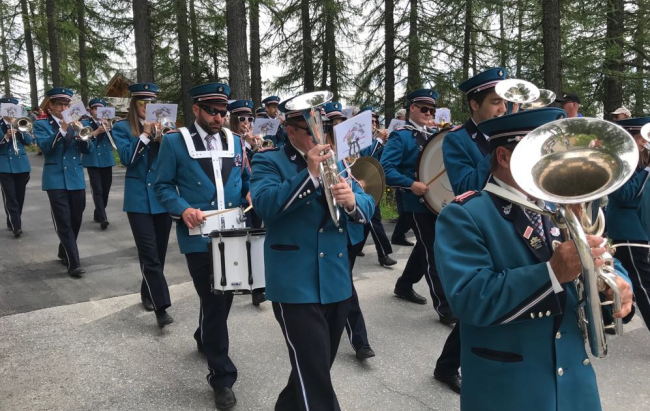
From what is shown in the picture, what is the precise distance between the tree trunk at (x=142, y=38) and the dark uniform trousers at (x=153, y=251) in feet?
28.4

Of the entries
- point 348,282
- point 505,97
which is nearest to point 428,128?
point 505,97

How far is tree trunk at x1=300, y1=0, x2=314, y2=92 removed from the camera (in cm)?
1797

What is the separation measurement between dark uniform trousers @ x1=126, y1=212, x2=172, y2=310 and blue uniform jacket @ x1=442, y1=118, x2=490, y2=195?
9.51 ft

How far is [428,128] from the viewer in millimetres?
5832

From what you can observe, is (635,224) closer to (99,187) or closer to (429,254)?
(429,254)

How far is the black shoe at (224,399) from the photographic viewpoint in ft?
12.0

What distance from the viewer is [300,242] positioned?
2965 millimetres

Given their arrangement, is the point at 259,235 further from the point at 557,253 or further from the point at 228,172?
the point at 557,253

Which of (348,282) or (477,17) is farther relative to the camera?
(477,17)

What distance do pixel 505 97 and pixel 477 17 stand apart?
1563 centimetres

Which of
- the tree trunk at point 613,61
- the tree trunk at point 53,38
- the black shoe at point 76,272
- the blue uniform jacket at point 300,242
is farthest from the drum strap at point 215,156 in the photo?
the tree trunk at point 53,38

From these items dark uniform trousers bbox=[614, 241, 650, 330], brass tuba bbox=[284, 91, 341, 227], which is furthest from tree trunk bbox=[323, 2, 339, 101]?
brass tuba bbox=[284, 91, 341, 227]

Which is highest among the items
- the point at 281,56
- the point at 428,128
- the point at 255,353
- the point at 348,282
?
the point at 281,56

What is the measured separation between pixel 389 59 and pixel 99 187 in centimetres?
1020
